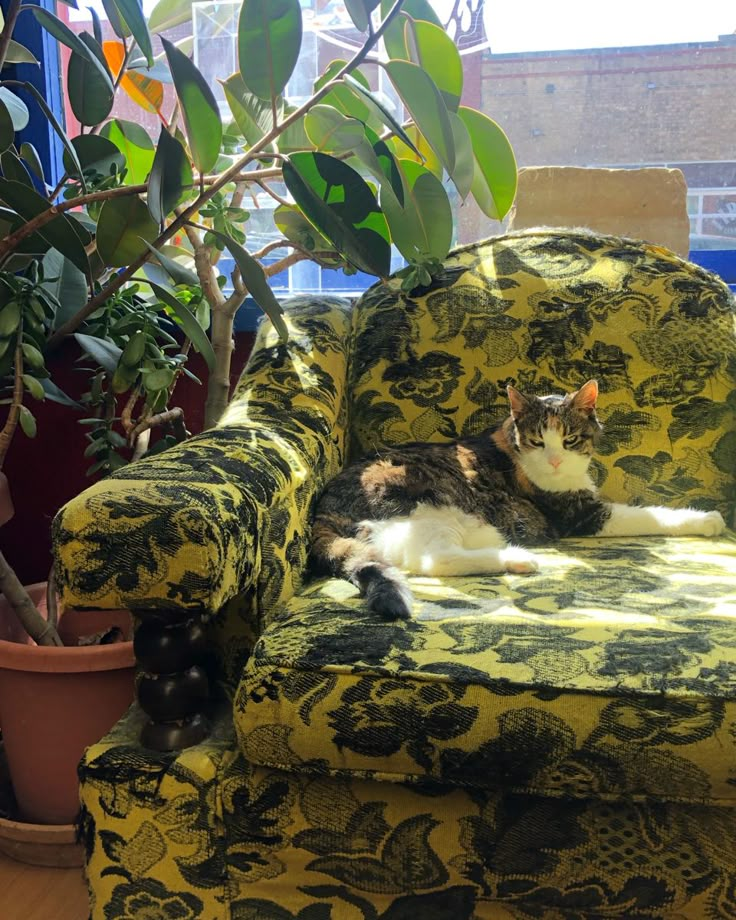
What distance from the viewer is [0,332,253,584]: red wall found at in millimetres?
2084

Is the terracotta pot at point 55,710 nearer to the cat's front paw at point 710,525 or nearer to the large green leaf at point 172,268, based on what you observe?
the large green leaf at point 172,268

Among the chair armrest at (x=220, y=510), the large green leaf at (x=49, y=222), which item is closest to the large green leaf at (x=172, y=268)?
the large green leaf at (x=49, y=222)

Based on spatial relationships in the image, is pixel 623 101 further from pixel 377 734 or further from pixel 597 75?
pixel 377 734

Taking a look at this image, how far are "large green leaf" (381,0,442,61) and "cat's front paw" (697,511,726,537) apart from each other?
984 mm

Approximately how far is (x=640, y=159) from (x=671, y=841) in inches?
67.9

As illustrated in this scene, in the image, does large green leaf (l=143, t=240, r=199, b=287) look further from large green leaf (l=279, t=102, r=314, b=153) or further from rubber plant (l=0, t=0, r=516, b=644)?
large green leaf (l=279, t=102, r=314, b=153)

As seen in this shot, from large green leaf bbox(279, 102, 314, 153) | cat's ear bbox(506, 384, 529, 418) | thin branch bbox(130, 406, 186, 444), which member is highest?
large green leaf bbox(279, 102, 314, 153)

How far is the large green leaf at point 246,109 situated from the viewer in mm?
1497

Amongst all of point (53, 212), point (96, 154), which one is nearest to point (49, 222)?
point (53, 212)

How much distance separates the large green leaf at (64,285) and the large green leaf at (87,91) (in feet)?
0.85

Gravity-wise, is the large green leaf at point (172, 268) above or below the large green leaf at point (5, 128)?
below

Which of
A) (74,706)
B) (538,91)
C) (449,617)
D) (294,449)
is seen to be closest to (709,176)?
(538,91)

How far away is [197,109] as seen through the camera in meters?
1.25

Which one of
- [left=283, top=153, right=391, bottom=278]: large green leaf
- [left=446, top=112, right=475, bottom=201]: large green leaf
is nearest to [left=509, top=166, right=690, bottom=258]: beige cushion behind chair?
[left=446, top=112, right=475, bottom=201]: large green leaf
